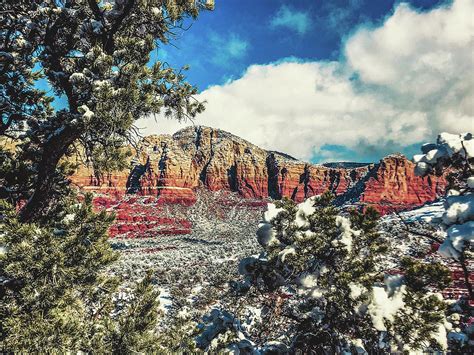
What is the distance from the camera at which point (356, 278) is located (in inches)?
183

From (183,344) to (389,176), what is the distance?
100403 mm

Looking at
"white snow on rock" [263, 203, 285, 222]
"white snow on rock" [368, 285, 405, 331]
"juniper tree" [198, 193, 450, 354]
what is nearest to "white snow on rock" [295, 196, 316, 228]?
"juniper tree" [198, 193, 450, 354]

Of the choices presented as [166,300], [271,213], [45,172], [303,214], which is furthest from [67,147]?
[166,300]

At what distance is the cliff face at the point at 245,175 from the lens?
3674 inches

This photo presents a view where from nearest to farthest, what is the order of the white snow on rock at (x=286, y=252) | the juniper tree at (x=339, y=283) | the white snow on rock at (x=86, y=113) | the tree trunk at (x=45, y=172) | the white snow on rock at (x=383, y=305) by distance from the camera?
1. the juniper tree at (x=339, y=283)
2. the white snow on rock at (x=383, y=305)
3. the white snow on rock at (x=86, y=113)
4. the white snow on rock at (x=286, y=252)
5. the tree trunk at (x=45, y=172)

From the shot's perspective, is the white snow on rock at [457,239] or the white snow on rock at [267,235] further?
the white snow on rock at [267,235]

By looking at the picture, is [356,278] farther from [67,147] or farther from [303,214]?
[67,147]

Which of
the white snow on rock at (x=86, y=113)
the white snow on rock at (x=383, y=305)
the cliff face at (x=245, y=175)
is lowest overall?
the white snow on rock at (x=383, y=305)

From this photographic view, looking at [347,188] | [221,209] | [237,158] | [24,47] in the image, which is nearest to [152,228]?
[221,209]

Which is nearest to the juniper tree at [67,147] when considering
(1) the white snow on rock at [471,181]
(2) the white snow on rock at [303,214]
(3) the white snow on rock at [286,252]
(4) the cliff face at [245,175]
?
(3) the white snow on rock at [286,252]

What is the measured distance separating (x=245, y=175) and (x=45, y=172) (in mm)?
104354

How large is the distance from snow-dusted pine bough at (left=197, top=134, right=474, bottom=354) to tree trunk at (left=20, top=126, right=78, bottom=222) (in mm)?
3807

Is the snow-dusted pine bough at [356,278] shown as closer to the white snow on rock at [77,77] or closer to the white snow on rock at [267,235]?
the white snow on rock at [267,235]

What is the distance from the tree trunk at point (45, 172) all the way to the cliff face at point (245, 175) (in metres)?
86.8
